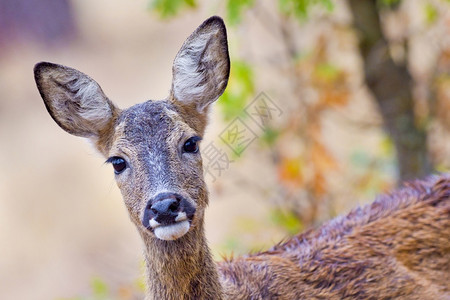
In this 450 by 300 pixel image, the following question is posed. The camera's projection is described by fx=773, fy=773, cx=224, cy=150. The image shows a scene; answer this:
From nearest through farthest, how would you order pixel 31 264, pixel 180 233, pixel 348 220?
pixel 180 233, pixel 348 220, pixel 31 264

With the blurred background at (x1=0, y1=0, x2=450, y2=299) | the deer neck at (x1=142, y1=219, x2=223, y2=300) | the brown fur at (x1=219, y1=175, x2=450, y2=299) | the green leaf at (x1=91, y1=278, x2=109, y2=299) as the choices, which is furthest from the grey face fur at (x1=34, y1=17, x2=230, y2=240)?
the green leaf at (x1=91, y1=278, x2=109, y2=299)

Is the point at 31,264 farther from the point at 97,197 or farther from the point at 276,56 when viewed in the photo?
the point at 276,56

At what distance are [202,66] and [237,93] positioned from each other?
8.71ft

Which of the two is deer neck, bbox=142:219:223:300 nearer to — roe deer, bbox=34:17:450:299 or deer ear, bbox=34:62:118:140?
roe deer, bbox=34:17:450:299

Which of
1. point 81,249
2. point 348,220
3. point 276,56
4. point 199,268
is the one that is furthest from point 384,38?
point 81,249

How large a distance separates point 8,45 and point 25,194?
5086 mm

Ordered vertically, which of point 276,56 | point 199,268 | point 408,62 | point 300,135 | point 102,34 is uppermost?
point 102,34

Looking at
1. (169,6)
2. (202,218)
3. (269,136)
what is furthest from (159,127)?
(269,136)

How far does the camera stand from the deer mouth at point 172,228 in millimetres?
4586

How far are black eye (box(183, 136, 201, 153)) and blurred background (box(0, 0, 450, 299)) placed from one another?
2.55 ft

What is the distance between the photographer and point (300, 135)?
29.9 feet

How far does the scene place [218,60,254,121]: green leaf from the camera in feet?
25.5

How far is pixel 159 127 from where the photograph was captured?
498cm

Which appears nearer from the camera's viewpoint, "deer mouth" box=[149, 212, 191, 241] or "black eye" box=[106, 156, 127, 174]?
"deer mouth" box=[149, 212, 191, 241]
